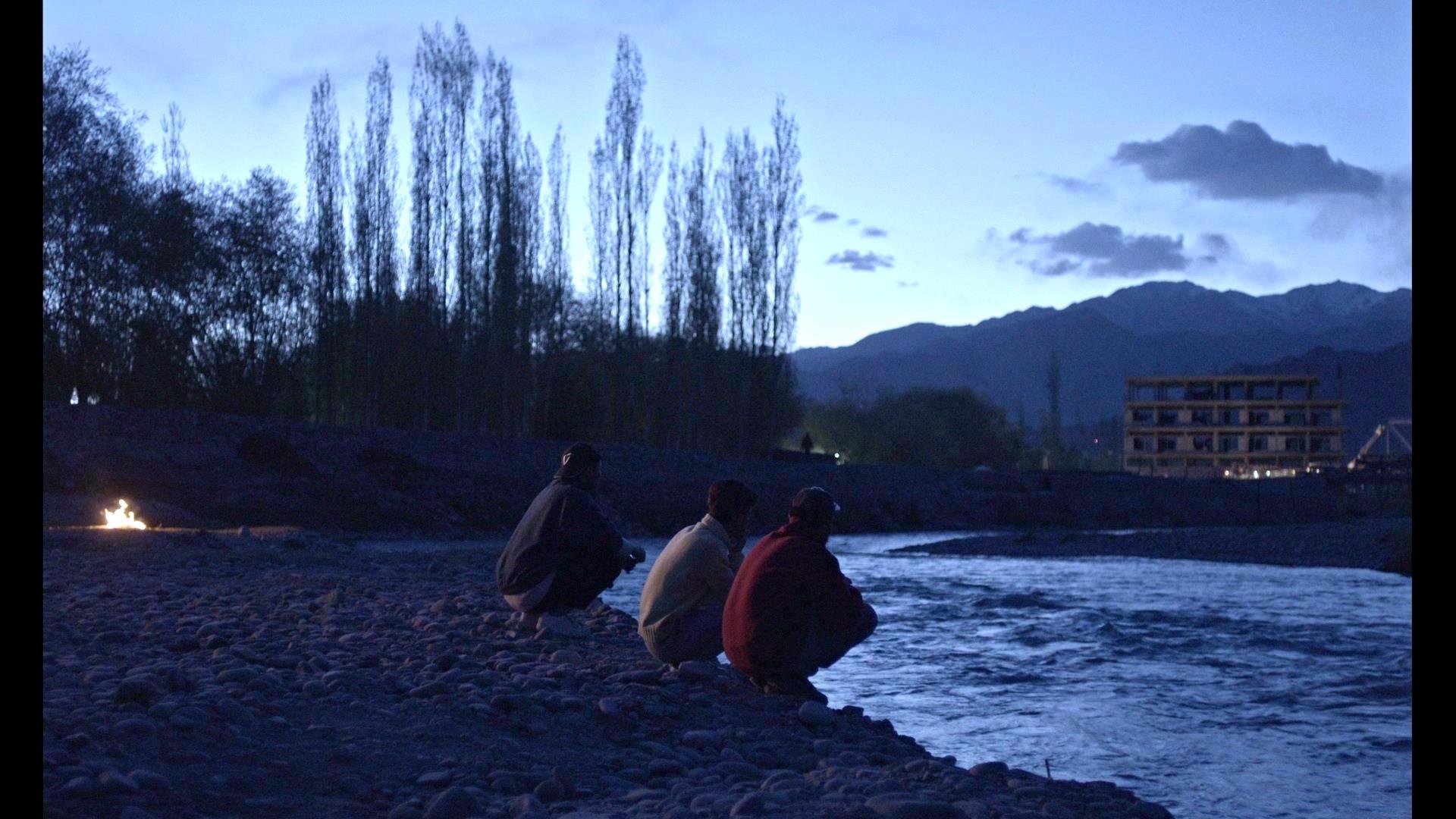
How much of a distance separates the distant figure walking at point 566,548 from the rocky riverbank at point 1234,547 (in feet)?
72.4

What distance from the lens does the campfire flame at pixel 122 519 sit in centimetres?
1886

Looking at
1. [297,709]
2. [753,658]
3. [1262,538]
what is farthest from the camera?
[1262,538]

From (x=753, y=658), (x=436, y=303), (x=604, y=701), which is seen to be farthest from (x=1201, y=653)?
(x=436, y=303)

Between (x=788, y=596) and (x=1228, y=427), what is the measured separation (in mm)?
106875

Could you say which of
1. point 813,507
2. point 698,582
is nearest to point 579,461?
point 698,582

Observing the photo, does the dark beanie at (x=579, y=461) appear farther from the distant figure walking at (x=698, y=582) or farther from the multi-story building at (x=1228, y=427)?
the multi-story building at (x=1228, y=427)

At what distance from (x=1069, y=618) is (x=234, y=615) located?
1030 cm

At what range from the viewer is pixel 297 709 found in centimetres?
562

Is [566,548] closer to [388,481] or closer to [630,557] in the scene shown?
[630,557]

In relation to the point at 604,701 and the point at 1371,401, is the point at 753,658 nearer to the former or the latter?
the point at 604,701

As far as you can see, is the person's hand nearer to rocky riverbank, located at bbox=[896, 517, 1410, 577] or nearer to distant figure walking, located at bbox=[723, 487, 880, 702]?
distant figure walking, located at bbox=[723, 487, 880, 702]

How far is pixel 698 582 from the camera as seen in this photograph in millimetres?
7305

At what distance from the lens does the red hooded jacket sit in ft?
21.6

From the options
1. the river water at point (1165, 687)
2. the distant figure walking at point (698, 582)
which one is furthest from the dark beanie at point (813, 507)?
the river water at point (1165, 687)
